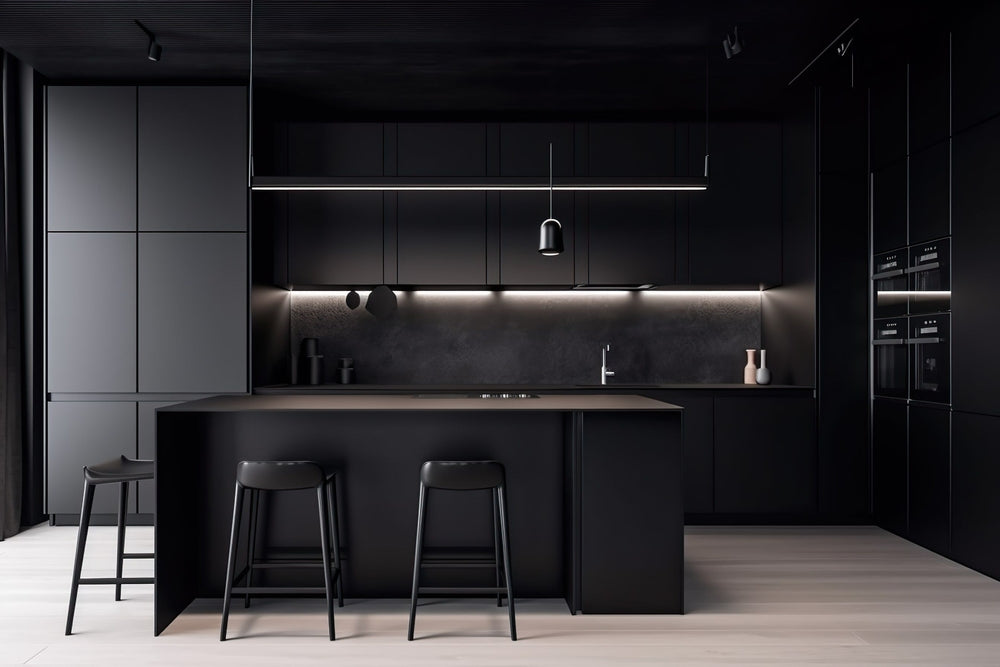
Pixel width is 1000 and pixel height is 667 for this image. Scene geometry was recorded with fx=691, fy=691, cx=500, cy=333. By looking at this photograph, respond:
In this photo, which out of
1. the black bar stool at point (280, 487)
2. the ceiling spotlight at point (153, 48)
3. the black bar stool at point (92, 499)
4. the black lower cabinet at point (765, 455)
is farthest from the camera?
the black lower cabinet at point (765, 455)

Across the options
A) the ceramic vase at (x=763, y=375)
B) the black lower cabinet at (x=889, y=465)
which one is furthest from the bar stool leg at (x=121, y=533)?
the black lower cabinet at (x=889, y=465)

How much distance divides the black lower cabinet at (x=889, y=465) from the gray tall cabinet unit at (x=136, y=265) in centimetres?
417

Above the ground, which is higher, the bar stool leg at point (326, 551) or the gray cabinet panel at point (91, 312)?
the gray cabinet panel at point (91, 312)

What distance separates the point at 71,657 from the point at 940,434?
4.35 m

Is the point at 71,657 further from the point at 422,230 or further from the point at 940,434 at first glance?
the point at 940,434

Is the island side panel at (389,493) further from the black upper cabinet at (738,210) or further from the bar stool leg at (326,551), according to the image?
the black upper cabinet at (738,210)

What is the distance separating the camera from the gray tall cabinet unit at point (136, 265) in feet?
14.9

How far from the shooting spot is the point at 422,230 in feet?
16.8

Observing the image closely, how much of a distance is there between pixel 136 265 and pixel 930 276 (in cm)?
491

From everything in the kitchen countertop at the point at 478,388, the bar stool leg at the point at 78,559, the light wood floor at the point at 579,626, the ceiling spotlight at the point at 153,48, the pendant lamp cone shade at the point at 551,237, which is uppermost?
the ceiling spotlight at the point at 153,48

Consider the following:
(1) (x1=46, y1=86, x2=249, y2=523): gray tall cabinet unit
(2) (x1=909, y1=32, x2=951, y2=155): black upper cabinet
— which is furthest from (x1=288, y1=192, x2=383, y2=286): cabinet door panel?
(2) (x1=909, y1=32, x2=951, y2=155): black upper cabinet

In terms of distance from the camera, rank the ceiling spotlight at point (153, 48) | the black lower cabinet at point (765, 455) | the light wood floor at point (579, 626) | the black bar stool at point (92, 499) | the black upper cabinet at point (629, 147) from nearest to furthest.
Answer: the light wood floor at point (579, 626)
the black bar stool at point (92, 499)
the ceiling spotlight at point (153, 48)
the black lower cabinet at point (765, 455)
the black upper cabinet at point (629, 147)

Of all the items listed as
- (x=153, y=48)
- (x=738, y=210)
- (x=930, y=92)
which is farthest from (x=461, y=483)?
(x=930, y=92)

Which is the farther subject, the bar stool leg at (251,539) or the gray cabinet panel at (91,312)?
the gray cabinet panel at (91,312)
